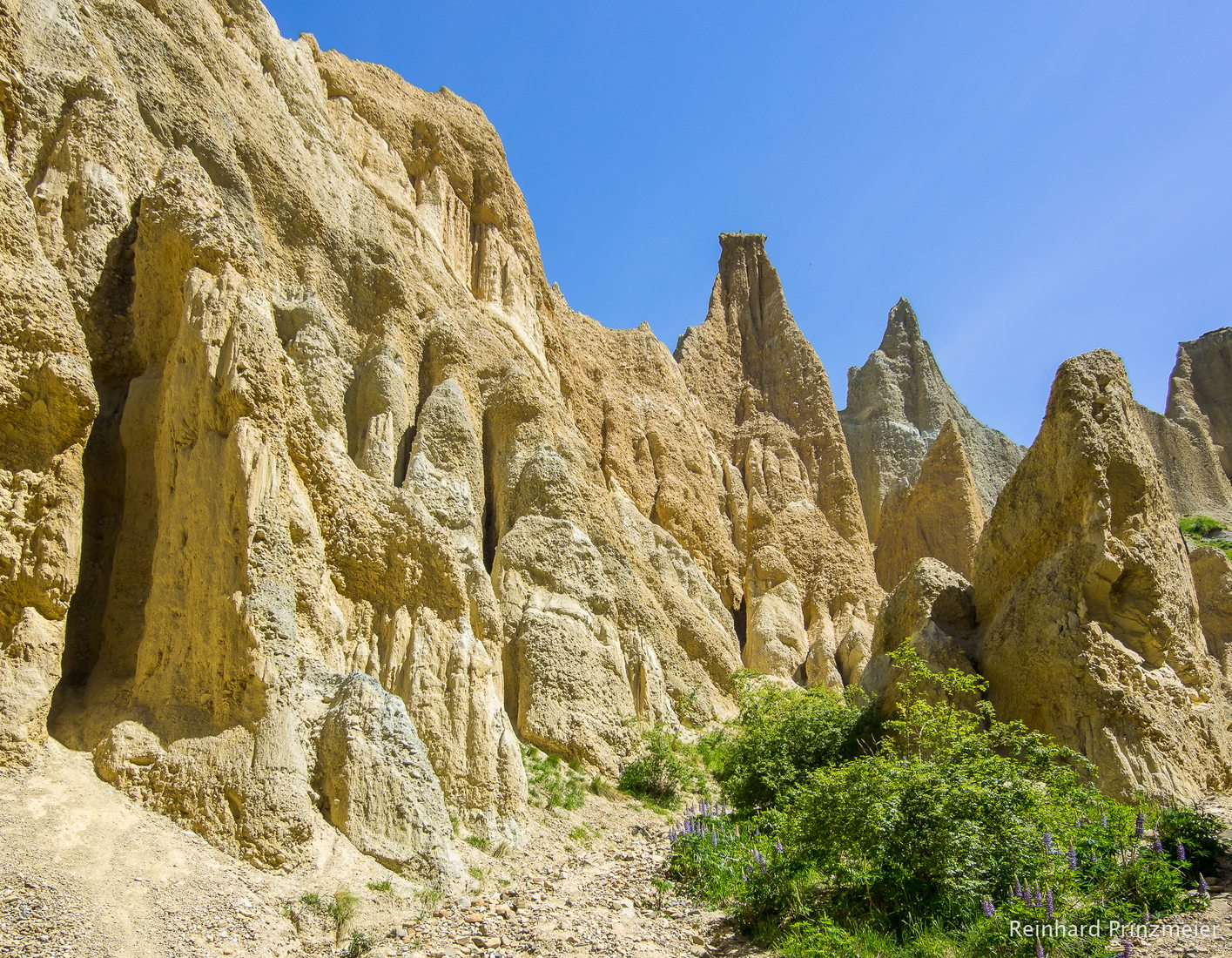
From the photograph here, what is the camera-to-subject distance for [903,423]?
52875mm

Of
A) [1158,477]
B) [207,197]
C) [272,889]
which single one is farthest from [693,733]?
[207,197]

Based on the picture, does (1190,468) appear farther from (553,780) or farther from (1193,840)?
(553,780)

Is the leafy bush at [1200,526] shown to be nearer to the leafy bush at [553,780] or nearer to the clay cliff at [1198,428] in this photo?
the clay cliff at [1198,428]

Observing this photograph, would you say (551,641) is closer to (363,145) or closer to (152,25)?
(152,25)

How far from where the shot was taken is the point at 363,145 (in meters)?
27.4

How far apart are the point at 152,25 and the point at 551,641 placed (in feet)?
49.7

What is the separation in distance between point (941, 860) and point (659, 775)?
28.1 feet

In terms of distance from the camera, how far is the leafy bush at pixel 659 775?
58.5 feet

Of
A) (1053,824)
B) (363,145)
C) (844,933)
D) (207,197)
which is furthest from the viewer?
(363,145)

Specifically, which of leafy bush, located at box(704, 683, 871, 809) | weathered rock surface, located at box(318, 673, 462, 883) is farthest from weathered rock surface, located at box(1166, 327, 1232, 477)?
weathered rock surface, located at box(318, 673, 462, 883)

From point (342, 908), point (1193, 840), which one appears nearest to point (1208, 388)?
point (1193, 840)

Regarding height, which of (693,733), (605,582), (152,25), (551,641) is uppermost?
(152,25)

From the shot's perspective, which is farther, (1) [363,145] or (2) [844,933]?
(1) [363,145]

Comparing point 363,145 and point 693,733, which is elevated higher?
point 363,145
